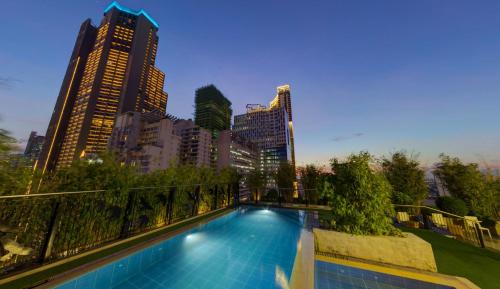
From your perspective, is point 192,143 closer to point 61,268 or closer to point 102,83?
point 102,83

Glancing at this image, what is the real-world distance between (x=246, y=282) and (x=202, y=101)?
91.5m

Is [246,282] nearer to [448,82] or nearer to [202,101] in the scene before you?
[448,82]

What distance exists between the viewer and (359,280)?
8.38ft

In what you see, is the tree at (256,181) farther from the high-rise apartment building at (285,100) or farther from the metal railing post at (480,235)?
the high-rise apartment building at (285,100)

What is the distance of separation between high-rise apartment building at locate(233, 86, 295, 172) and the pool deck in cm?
6642

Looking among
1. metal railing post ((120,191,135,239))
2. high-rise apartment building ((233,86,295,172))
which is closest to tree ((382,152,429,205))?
metal railing post ((120,191,135,239))

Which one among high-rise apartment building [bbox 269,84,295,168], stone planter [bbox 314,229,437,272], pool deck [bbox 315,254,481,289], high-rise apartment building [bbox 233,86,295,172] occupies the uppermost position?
high-rise apartment building [bbox 269,84,295,168]

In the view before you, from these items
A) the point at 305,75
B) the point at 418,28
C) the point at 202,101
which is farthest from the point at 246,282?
the point at 202,101

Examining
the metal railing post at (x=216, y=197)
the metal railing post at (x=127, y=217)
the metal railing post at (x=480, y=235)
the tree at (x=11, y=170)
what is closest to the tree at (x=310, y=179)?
the metal railing post at (x=216, y=197)

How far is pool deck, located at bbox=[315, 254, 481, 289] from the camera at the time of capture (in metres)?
2.39

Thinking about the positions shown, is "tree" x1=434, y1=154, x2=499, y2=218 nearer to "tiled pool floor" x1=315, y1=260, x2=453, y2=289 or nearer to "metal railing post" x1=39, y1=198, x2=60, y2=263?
"tiled pool floor" x1=315, y1=260, x2=453, y2=289

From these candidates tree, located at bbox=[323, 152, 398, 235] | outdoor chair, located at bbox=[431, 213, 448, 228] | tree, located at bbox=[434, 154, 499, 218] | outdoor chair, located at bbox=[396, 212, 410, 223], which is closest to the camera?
tree, located at bbox=[323, 152, 398, 235]

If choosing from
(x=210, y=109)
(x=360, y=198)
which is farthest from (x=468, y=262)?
(x=210, y=109)

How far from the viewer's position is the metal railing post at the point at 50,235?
8.75 feet
